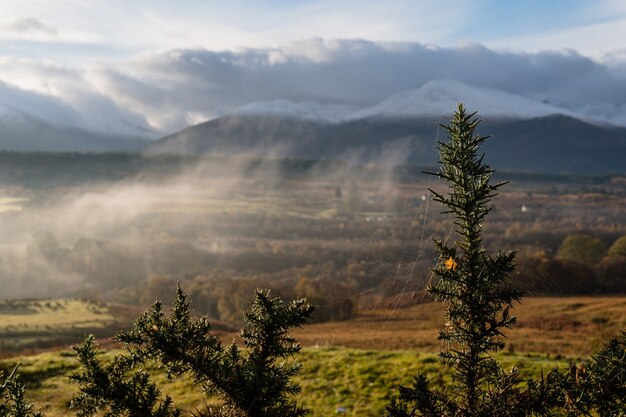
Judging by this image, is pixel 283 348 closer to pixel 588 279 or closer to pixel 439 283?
pixel 439 283

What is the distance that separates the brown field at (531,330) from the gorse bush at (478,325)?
16.1 m

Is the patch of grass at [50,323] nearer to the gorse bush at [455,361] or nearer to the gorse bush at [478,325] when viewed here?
the gorse bush at [455,361]

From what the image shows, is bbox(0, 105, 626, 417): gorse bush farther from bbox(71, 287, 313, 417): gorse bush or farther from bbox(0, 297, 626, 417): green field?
bbox(0, 297, 626, 417): green field

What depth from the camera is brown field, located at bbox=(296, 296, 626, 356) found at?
2575 centimetres

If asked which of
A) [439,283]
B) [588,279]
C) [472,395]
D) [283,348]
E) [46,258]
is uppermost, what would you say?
[439,283]

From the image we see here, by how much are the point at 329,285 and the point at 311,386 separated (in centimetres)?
5765

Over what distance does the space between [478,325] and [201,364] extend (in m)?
2.11

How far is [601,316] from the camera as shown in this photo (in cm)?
3778

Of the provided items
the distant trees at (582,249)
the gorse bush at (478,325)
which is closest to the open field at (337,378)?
the gorse bush at (478,325)

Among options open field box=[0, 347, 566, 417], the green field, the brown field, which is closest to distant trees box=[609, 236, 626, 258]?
the brown field

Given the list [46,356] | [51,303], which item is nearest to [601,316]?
[46,356]

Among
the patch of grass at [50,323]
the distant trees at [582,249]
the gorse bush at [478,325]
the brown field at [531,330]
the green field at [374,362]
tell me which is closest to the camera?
the gorse bush at [478,325]

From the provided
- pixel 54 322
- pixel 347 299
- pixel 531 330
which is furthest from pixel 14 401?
pixel 54 322

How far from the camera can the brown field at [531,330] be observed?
84.5ft
